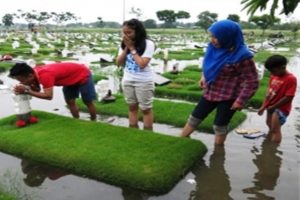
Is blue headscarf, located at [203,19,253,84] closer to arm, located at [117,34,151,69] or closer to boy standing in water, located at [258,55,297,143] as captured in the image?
boy standing in water, located at [258,55,297,143]

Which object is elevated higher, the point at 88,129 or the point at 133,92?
the point at 133,92

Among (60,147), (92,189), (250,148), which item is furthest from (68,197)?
(250,148)

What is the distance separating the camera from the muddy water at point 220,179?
3865mm

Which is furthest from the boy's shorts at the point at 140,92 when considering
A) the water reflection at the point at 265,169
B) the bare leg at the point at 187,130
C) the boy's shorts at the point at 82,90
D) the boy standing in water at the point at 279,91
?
the water reflection at the point at 265,169

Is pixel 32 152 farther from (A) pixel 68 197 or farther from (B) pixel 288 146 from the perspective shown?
(B) pixel 288 146

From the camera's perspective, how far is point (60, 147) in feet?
16.0

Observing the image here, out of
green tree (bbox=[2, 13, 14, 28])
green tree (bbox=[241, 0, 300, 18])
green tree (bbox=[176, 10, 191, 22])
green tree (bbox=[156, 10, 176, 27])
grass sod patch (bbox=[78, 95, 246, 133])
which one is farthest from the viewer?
green tree (bbox=[176, 10, 191, 22])

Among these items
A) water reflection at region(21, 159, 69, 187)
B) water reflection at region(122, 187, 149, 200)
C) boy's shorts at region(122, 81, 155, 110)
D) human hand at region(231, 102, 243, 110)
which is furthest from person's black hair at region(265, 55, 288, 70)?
water reflection at region(21, 159, 69, 187)

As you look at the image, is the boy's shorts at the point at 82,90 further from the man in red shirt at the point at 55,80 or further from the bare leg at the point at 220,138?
the bare leg at the point at 220,138

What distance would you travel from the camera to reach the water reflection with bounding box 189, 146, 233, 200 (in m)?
3.88

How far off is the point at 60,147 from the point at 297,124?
4339 mm

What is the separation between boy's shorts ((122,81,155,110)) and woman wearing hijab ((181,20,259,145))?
0.80m

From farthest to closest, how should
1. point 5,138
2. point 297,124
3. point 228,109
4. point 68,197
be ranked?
point 297,124 < point 5,138 < point 228,109 < point 68,197

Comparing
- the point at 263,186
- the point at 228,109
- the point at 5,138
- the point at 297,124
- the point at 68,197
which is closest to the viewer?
the point at 68,197
